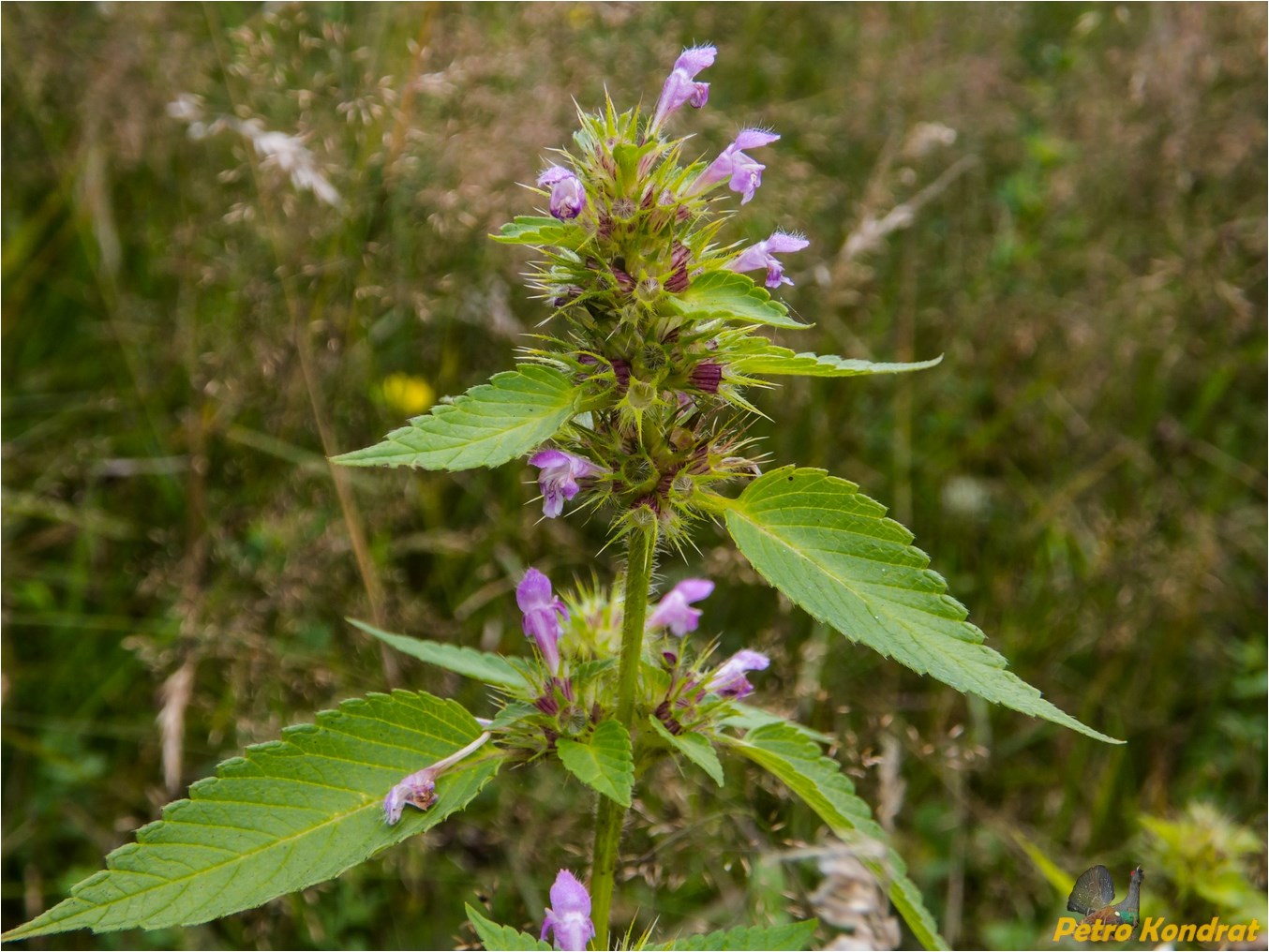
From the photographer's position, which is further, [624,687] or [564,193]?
[624,687]

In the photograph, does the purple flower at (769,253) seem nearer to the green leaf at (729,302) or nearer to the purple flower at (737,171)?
the purple flower at (737,171)

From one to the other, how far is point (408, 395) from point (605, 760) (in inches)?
88.4

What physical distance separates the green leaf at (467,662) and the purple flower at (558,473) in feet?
0.99

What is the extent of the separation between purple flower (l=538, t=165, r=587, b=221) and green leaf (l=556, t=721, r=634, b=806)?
65cm

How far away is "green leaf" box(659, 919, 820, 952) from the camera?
4.14 ft

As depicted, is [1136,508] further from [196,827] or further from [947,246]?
[196,827]

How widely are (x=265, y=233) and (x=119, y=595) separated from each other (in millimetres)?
1207

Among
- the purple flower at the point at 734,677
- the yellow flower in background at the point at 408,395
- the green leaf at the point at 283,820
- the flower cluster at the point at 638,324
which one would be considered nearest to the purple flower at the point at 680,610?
the purple flower at the point at 734,677

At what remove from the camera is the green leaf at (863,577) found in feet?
3.84

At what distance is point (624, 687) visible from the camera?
1475 millimetres

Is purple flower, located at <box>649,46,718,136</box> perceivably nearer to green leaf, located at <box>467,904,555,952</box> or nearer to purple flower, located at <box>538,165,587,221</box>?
purple flower, located at <box>538,165,587,221</box>

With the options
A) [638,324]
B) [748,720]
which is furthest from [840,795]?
[638,324]

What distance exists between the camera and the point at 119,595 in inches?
123

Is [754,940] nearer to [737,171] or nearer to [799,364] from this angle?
[799,364]
